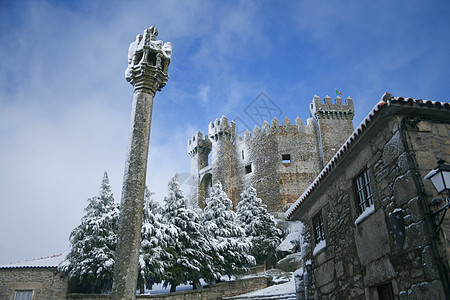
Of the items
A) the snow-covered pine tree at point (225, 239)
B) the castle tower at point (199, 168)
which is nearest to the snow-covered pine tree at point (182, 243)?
the snow-covered pine tree at point (225, 239)

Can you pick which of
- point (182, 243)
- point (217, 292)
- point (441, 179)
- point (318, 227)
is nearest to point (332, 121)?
point (182, 243)

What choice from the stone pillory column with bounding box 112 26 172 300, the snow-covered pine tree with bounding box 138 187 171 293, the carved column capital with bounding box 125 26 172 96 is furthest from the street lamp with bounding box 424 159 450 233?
the snow-covered pine tree with bounding box 138 187 171 293

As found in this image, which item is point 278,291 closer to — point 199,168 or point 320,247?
point 320,247

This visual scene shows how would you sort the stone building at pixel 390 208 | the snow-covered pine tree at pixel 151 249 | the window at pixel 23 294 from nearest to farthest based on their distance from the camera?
the stone building at pixel 390 208 → the window at pixel 23 294 → the snow-covered pine tree at pixel 151 249

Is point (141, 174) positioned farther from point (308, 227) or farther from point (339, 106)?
point (339, 106)

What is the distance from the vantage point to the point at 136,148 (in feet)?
25.3

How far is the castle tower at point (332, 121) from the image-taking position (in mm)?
36938

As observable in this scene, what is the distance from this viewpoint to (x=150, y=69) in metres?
8.37

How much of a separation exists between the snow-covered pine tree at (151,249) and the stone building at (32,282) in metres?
3.50

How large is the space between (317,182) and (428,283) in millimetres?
3987

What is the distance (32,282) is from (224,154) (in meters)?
26.0

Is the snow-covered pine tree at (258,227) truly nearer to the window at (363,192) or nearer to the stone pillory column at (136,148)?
the window at (363,192)

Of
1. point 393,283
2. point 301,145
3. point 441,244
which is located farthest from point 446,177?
point 301,145

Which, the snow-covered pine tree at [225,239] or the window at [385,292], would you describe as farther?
the snow-covered pine tree at [225,239]
